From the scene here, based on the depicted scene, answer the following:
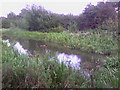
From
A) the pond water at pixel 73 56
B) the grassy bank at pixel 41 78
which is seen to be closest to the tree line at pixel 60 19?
the pond water at pixel 73 56

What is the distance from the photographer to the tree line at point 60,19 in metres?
15.4

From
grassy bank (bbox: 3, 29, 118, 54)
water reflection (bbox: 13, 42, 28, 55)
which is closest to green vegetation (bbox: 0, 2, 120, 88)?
grassy bank (bbox: 3, 29, 118, 54)

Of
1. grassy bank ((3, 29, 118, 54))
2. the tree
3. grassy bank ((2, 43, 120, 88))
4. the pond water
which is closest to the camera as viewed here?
grassy bank ((2, 43, 120, 88))

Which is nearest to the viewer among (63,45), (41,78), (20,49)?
(41,78)

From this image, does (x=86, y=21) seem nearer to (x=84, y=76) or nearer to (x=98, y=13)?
(x=98, y=13)

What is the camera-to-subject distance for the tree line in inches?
607

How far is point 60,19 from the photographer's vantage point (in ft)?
65.2

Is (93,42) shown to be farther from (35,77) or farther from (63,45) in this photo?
(35,77)

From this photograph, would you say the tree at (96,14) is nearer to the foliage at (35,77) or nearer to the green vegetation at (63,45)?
the green vegetation at (63,45)

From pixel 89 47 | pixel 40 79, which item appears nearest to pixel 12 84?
pixel 40 79

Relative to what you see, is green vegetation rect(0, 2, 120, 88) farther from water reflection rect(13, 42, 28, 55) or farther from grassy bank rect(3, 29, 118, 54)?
water reflection rect(13, 42, 28, 55)

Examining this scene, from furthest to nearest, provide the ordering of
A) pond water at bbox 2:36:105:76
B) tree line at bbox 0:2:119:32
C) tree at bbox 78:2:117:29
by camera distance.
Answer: tree line at bbox 0:2:119:32 < tree at bbox 78:2:117:29 < pond water at bbox 2:36:105:76

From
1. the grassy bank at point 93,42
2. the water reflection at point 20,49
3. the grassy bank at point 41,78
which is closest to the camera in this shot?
the grassy bank at point 41,78

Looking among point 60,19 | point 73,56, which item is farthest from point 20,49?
point 60,19
